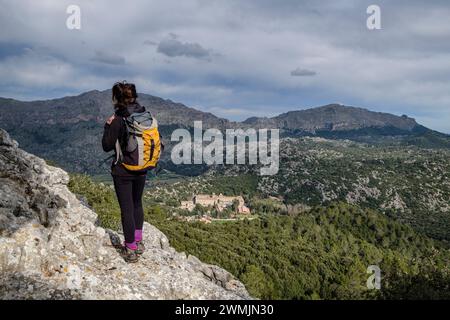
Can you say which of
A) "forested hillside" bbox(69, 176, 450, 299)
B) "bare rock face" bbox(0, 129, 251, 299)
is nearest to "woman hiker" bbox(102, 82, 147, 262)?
"bare rock face" bbox(0, 129, 251, 299)

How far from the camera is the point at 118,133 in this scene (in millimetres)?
9875

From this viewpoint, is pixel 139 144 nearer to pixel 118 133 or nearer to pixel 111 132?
pixel 118 133

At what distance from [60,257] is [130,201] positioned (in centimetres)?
244

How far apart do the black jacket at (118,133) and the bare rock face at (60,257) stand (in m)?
2.75

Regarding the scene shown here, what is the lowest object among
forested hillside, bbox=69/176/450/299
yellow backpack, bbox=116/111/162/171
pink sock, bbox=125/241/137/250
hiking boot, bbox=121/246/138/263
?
forested hillside, bbox=69/176/450/299

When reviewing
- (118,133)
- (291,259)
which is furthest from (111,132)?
(291,259)

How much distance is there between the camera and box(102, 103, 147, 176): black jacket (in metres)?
9.83

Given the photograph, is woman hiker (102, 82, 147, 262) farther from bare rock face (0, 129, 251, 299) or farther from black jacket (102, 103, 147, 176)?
bare rock face (0, 129, 251, 299)

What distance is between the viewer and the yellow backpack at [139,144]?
9.94 m

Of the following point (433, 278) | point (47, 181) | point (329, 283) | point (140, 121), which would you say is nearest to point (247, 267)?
point (329, 283)

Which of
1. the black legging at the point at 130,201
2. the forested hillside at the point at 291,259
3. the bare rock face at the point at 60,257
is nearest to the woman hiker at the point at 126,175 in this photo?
the black legging at the point at 130,201

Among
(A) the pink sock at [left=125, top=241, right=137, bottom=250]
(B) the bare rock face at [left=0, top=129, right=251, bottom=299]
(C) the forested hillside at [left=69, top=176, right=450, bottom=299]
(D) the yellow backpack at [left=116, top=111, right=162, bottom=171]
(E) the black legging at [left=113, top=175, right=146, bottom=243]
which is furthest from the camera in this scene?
(C) the forested hillside at [left=69, top=176, right=450, bottom=299]
